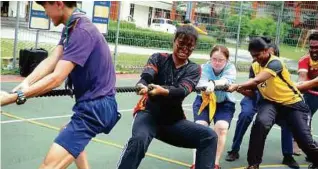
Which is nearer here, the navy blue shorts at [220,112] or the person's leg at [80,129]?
the person's leg at [80,129]

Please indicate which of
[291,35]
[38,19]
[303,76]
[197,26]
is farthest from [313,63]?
[291,35]

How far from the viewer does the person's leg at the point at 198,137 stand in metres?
4.29

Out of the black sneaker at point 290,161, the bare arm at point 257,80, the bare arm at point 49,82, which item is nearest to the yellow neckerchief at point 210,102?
the bare arm at point 257,80

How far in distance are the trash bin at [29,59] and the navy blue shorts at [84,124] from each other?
786cm

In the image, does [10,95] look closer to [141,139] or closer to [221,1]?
[141,139]

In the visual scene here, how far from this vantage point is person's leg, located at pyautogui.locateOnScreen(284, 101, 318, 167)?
5461 mm

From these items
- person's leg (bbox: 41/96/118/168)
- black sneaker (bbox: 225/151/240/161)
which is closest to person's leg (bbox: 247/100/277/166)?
black sneaker (bbox: 225/151/240/161)

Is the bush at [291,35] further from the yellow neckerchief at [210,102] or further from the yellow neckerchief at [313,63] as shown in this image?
the yellow neckerchief at [210,102]

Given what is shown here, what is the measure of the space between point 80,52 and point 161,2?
12992 millimetres

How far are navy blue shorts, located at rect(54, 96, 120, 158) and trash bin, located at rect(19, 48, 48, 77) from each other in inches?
309

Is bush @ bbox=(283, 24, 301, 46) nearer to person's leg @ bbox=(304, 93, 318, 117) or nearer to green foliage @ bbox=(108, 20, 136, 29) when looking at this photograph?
green foliage @ bbox=(108, 20, 136, 29)

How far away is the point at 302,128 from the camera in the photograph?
18.0 feet

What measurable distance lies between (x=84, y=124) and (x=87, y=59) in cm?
48

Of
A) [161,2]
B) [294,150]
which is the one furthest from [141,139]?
[161,2]
